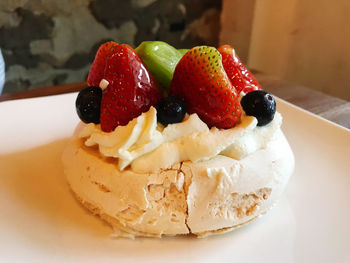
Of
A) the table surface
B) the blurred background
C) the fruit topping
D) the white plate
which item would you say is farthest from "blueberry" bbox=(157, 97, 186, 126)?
the blurred background

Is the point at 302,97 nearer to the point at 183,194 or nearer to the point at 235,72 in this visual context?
the point at 235,72

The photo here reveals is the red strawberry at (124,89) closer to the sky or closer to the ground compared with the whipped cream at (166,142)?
closer to the sky

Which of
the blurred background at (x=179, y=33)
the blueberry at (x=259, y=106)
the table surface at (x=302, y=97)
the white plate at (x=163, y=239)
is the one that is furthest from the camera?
the blurred background at (x=179, y=33)

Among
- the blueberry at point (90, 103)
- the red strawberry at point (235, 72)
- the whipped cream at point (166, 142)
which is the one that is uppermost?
the red strawberry at point (235, 72)

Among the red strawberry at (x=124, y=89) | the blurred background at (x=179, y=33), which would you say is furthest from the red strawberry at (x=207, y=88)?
the blurred background at (x=179, y=33)

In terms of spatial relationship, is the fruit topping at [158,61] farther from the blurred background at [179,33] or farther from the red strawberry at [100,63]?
the blurred background at [179,33]

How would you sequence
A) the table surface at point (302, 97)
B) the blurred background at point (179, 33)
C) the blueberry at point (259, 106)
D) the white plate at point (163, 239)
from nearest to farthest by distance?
the white plate at point (163, 239) → the blueberry at point (259, 106) → the table surface at point (302, 97) → the blurred background at point (179, 33)

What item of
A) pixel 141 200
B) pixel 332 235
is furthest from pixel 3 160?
pixel 332 235

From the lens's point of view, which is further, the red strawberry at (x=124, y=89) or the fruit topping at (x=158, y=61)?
the fruit topping at (x=158, y=61)
